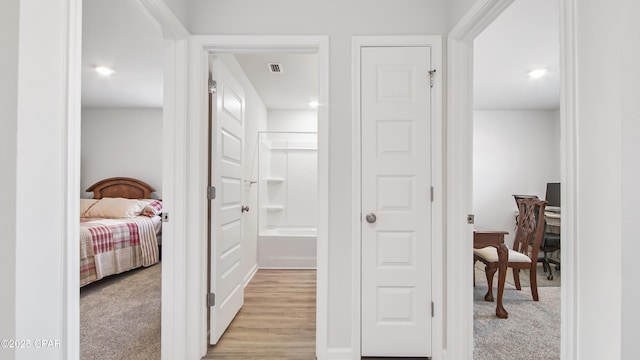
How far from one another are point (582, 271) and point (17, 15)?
1767mm

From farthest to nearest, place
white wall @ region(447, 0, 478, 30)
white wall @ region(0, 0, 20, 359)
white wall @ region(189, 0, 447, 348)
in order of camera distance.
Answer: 1. white wall @ region(189, 0, 447, 348)
2. white wall @ region(447, 0, 478, 30)
3. white wall @ region(0, 0, 20, 359)

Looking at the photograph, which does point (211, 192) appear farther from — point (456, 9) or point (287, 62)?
point (456, 9)

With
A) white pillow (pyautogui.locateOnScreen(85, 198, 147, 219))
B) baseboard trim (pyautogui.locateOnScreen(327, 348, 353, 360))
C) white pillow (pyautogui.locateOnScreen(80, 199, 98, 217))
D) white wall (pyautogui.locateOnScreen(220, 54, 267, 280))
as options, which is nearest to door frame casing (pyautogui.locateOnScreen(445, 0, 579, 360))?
baseboard trim (pyautogui.locateOnScreen(327, 348, 353, 360))

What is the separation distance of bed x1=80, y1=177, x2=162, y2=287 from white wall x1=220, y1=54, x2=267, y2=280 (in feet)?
4.84

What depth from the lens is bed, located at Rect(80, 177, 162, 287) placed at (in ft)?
10.6

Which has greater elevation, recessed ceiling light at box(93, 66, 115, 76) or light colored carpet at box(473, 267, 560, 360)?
recessed ceiling light at box(93, 66, 115, 76)

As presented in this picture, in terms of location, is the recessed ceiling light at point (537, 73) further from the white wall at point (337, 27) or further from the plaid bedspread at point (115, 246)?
the plaid bedspread at point (115, 246)

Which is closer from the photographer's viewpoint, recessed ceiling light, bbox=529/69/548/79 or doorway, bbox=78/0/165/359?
doorway, bbox=78/0/165/359

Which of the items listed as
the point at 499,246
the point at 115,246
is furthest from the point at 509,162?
the point at 115,246

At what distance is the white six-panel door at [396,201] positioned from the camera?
186 cm

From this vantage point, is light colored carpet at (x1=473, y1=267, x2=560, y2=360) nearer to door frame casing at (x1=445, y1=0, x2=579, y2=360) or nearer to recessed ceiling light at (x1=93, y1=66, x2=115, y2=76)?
door frame casing at (x1=445, y1=0, x2=579, y2=360)

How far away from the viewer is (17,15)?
79cm

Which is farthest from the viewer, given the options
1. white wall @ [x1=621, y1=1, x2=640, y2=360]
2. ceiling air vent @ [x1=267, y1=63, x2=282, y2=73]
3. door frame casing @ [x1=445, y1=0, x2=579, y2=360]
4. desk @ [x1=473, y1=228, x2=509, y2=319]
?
ceiling air vent @ [x1=267, y1=63, x2=282, y2=73]

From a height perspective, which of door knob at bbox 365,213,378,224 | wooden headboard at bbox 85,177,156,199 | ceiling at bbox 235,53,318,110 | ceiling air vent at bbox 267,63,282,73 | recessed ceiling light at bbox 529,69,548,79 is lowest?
door knob at bbox 365,213,378,224
